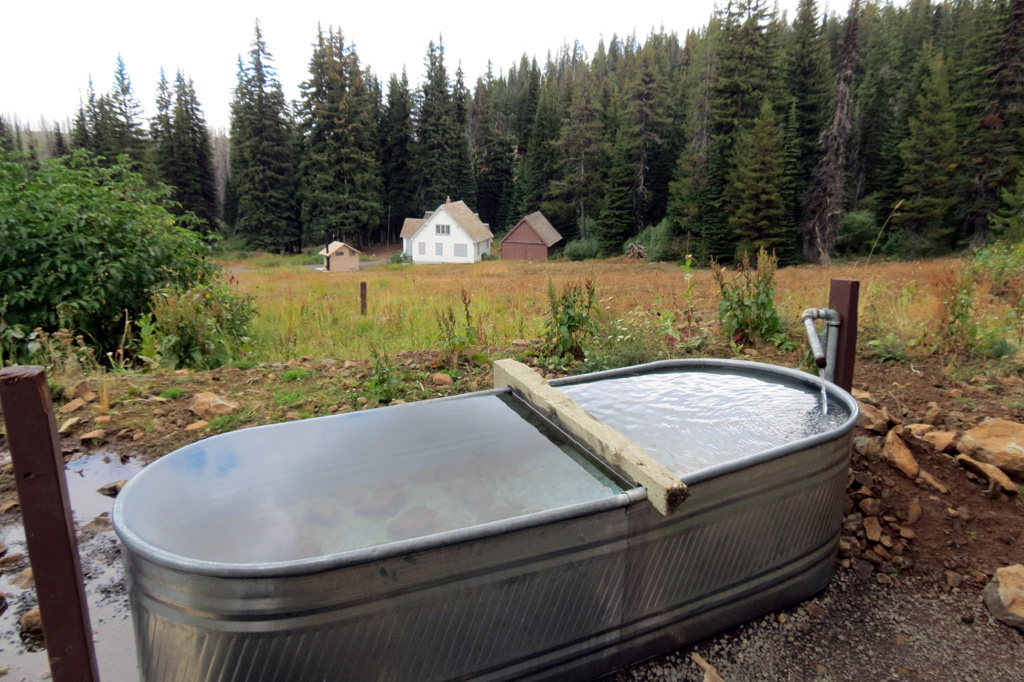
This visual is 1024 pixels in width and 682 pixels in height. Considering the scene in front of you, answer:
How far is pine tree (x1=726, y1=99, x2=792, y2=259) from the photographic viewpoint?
27281 mm

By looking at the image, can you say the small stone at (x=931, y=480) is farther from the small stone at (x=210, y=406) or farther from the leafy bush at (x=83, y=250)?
the leafy bush at (x=83, y=250)

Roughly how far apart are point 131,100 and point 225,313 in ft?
171

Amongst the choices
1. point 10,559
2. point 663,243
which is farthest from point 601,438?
point 663,243

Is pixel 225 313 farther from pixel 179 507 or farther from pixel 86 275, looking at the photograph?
pixel 179 507

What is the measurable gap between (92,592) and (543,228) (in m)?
41.0

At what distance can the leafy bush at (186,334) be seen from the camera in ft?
17.8

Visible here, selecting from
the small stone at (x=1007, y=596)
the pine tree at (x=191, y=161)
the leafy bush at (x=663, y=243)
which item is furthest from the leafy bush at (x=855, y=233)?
the pine tree at (x=191, y=161)

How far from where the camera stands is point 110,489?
334 cm

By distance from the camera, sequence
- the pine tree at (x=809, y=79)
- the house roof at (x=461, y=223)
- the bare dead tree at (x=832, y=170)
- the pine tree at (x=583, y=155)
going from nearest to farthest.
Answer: the bare dead tree at (x=832, y=170) < the pine tree at (x=809, y=79) < the house roof at (x=461, y=223) < the pine tree at (x=583, y=155)

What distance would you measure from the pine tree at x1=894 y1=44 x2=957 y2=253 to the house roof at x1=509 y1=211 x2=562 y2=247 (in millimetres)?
20883

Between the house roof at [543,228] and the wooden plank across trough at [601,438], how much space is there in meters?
39.2

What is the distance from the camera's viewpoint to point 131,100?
4641cm

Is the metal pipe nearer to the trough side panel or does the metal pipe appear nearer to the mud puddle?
the trough side panel

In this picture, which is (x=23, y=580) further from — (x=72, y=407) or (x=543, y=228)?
(x=543, y=228)
